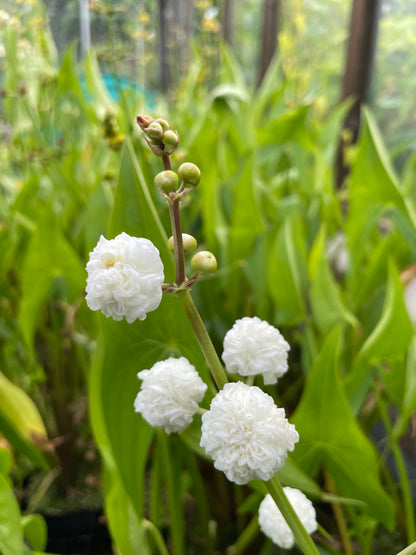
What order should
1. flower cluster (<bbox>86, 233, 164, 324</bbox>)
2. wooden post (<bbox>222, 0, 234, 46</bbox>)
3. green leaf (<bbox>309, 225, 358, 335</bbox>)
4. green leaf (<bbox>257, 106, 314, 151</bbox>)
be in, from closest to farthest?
flower cluster (<bbox>86, 233, 164, 324</bbox>) → green leaf (<bbox>309, 225, 358, 335</bbox>) → green leaf (<bbox>257, 106, 314, 151</bbox>) → wooden post (<bbox>222, 0, 234, 46</bbox>)

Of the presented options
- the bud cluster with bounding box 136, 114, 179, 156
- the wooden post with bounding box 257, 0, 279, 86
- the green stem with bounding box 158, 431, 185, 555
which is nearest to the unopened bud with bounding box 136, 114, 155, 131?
the bud cluster with bounding box 136, 114, 179, 156

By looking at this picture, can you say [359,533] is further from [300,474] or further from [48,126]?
[48,126]

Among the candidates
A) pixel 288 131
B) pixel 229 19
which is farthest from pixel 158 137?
pixel 229 19

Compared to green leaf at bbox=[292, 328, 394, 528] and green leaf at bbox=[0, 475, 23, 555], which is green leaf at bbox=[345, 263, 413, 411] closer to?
green leaf at bbox=[292, 328, 394, 528]

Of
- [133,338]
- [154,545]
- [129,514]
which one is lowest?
[154,545]

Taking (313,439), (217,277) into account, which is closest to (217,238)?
(217,277)

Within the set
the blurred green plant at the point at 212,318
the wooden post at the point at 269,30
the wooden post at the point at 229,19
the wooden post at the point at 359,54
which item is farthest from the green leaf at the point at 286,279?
the wooden post at the point at 229,19
